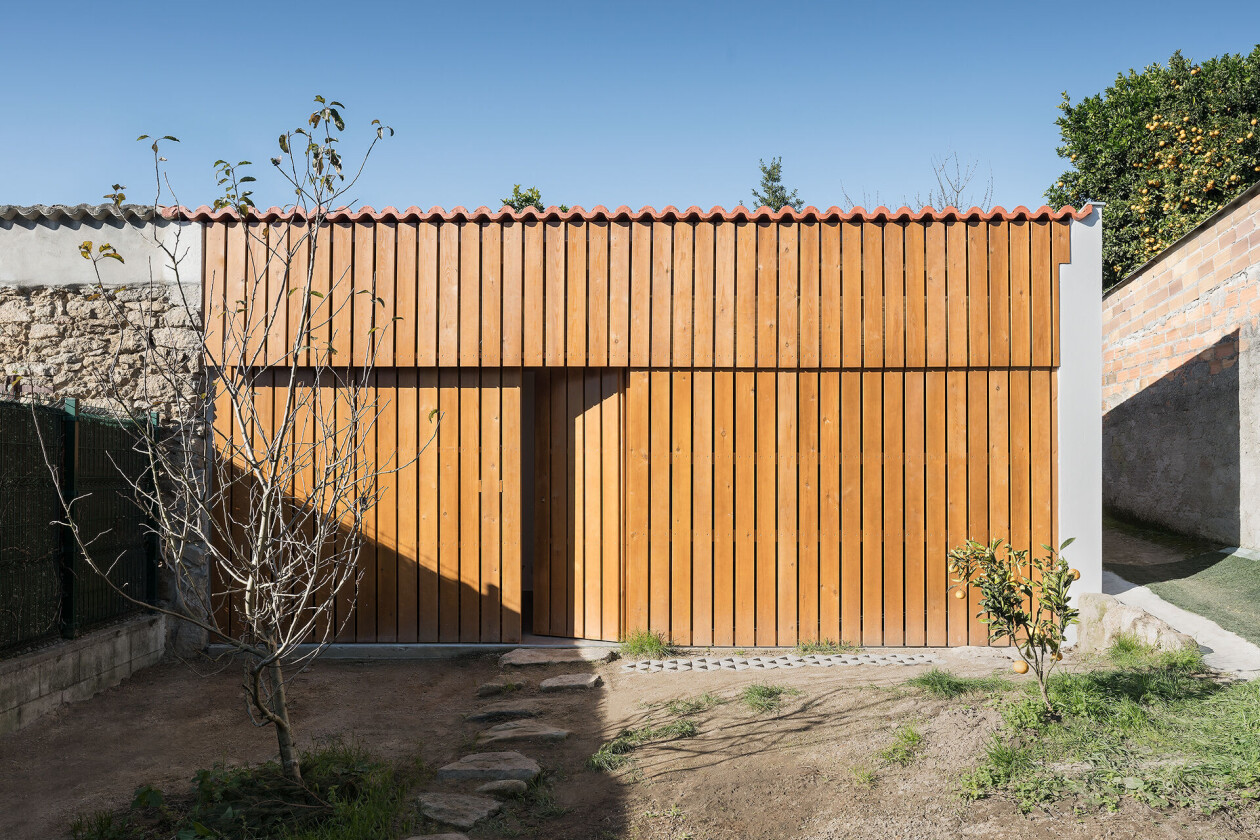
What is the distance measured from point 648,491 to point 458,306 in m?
2.07

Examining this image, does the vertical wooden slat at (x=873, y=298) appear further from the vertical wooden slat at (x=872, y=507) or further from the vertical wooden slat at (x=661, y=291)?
the vertical wooden slat at (x=661, y=291)

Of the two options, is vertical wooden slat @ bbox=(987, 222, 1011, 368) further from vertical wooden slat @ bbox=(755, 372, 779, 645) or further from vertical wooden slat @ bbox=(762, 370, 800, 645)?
vertical wooden slat @ bbox=(755, 372, 779, 645)

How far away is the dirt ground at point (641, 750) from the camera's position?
3396mm

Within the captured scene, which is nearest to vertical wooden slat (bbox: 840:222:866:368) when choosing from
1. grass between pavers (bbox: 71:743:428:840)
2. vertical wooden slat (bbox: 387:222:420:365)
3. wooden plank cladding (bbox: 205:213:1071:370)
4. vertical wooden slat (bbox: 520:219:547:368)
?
wooden plank cladding (bbox: 205:213:1071:370)

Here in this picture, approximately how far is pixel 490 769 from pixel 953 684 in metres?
2.55

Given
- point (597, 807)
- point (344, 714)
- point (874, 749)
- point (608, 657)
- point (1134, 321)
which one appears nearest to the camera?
point (597, 807)

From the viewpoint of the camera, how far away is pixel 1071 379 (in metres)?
6.53

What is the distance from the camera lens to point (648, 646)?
6.47 m

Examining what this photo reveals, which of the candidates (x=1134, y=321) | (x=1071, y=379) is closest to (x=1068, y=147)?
(x=1134, y=321)

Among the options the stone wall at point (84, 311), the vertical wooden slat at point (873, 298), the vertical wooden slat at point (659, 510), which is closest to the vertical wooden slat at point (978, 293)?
the vertical wooden slat at point (873, 298)

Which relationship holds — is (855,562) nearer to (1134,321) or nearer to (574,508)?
(574,508)

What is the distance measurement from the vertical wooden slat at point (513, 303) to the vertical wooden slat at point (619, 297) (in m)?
0.70

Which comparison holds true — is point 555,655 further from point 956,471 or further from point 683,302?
point 956,471

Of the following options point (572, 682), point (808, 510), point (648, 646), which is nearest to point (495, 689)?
point (572, 682)
